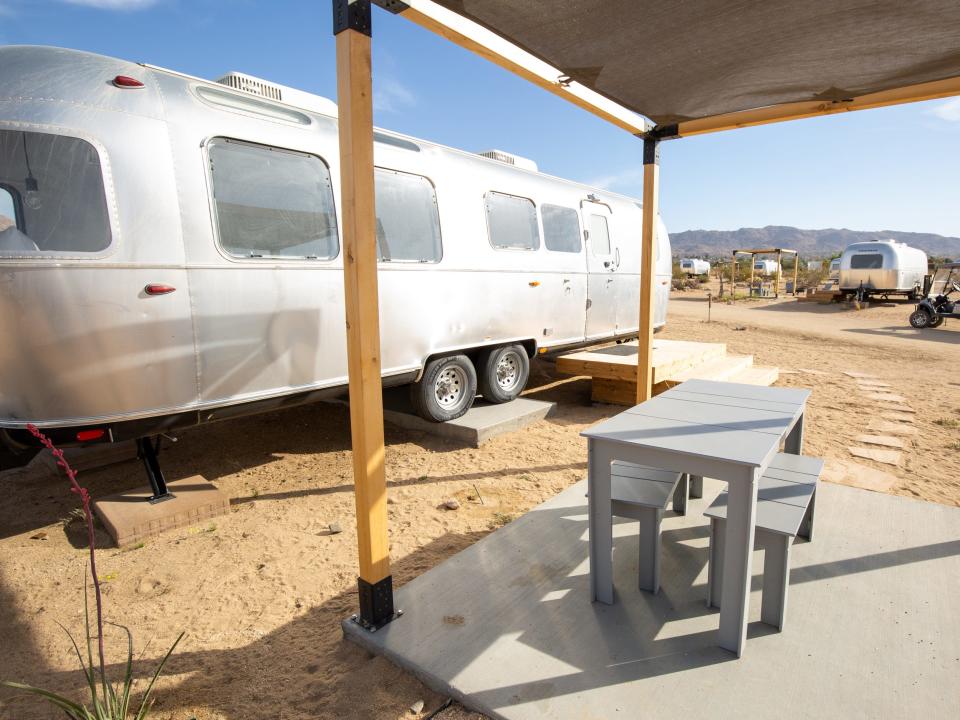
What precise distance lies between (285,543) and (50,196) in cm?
242

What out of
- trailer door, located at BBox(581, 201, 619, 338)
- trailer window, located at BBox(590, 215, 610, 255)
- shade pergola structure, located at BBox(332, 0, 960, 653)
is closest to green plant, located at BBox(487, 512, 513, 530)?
shade pergola structure, located at BBox(332, 0, 960, 653)

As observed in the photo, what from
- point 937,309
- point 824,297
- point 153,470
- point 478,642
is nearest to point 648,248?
point 478,642

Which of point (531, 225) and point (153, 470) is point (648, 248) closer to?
point (531, 225)

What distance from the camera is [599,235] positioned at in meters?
7.38

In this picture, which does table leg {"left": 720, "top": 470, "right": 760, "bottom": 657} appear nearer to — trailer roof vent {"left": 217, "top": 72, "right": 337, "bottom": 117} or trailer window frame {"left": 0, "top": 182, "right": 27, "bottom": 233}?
trailer window frame {"left": 0, "top": 182, "right": 27, "bottom": 233}

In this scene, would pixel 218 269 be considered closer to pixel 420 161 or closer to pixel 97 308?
pixel 97 308

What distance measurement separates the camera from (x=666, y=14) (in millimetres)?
2494

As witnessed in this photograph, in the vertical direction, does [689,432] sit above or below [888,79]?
below

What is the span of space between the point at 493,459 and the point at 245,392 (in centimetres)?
222

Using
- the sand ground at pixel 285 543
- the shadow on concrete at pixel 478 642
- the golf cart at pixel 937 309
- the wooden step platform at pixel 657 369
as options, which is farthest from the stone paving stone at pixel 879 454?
the golf cart at pixel 937 309

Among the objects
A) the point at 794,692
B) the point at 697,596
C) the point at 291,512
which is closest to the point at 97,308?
the point at 291,512

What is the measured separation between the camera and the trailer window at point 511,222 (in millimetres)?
5762

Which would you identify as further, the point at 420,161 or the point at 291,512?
the point at 420,161

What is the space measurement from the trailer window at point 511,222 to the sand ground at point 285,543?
78.3 inches
